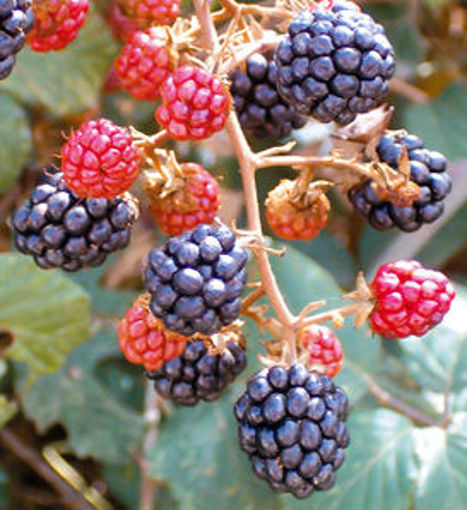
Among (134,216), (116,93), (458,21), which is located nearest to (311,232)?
(134,216)

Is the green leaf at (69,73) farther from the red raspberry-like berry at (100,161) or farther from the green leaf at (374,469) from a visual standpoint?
the green leaf at (374,469)

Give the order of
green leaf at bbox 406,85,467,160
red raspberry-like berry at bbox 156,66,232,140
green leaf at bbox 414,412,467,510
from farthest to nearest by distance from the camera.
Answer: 1. green leaf at bbox 406,85,467,160
2. green leaf at bbox 414,412,467,510
3. red raspberry-like berry at bbox 156,66,232,140

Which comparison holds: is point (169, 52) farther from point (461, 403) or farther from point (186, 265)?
point (461, 403)

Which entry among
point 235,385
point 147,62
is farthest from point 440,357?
point 147,62

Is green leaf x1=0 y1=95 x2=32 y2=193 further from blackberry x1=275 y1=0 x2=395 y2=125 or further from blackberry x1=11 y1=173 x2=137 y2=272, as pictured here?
blackberry x1=275 y1=0 x2=395 y2=125

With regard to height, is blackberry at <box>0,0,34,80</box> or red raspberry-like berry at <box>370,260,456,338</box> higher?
blackberry at <box>0,0,34,80</box>

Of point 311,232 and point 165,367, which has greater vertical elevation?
point 311,232

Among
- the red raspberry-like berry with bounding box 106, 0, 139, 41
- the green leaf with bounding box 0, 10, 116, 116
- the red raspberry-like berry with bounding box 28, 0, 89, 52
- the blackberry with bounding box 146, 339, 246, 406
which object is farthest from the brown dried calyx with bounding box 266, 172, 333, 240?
the green leaf with bounding box 0, 10, 116, 116
